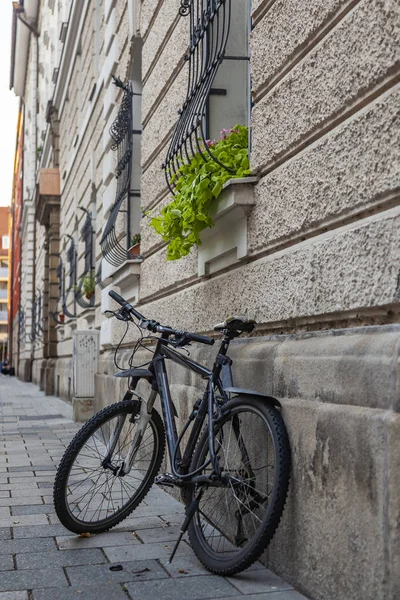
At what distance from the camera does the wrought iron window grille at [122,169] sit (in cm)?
845

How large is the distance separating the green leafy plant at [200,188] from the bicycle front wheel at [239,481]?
4.69 feet

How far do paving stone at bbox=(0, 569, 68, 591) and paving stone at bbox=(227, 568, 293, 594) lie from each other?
→ 74 centimetres

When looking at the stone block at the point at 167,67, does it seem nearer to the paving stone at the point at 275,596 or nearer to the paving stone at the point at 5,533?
the paving stone at the point at 5,533

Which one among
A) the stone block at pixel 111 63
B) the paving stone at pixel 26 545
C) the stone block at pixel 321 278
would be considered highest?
the stone block at pixel 111 63

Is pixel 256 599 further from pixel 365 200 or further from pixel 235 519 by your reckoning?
pixel 365 200

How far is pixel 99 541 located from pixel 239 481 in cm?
103

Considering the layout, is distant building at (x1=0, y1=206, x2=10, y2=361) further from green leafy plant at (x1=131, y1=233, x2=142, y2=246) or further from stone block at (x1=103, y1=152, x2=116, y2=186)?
green leafy plant at (x1=131, y1=233, x2=142, y2=246)

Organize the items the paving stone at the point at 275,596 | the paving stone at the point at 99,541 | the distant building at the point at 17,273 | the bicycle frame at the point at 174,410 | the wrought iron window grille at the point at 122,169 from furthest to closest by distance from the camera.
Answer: the distant building at the point at 17,273, the wrought iron window grille at the point at 122,169, the paving stone at the point at 99,541, the bicycle frame at the point at 174,410, the paving stone at the point at 275,596

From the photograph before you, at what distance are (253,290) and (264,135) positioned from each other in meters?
0.81

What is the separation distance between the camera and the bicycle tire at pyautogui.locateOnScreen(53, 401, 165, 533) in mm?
4406

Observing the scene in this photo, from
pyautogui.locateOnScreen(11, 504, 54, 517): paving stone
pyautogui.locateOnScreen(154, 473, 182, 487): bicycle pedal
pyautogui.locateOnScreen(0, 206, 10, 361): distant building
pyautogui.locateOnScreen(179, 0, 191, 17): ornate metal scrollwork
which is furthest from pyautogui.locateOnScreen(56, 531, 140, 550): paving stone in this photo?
pyautogui.locateOnScreen(0, 206, 10, 361): distant building

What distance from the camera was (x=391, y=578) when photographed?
8.88 feet

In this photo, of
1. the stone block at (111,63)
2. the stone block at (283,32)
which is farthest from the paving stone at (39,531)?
the stone block at (111,63)

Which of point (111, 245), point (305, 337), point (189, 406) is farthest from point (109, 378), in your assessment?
point (305, 337)
